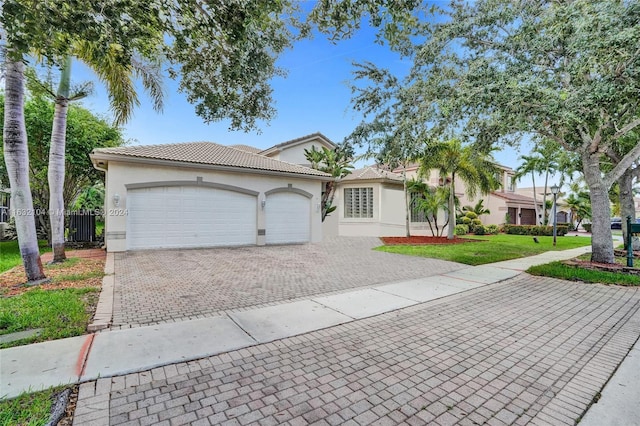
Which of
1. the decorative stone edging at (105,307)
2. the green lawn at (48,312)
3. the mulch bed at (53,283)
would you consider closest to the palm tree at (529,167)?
the decorative stone edging at (105,307)

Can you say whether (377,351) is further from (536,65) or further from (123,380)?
(536,65)

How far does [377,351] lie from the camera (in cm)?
393

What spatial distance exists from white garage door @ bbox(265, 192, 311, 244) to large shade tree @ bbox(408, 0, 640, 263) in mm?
8984

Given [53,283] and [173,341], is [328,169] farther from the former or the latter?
[173,341]

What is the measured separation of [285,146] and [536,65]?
1575 centimetres

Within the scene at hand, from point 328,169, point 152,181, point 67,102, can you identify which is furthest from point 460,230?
point 67,102

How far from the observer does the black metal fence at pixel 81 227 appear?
15062mm

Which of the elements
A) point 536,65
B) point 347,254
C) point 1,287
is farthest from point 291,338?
point 536,65

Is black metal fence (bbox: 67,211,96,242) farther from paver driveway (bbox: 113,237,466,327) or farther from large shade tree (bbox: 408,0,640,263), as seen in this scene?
large shade tree (bbox: 408,0,640,263)

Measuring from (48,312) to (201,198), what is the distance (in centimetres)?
875

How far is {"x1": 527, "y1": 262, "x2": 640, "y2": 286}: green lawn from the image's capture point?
7.95m

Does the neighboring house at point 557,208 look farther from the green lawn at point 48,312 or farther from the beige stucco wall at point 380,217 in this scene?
the green lawn at point 48,312

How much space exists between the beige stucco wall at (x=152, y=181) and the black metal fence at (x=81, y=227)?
4.20 meters

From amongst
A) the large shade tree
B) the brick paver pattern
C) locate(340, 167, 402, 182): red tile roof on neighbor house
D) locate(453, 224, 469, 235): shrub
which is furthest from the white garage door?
locate(453, 224, 469, 235): shrub
